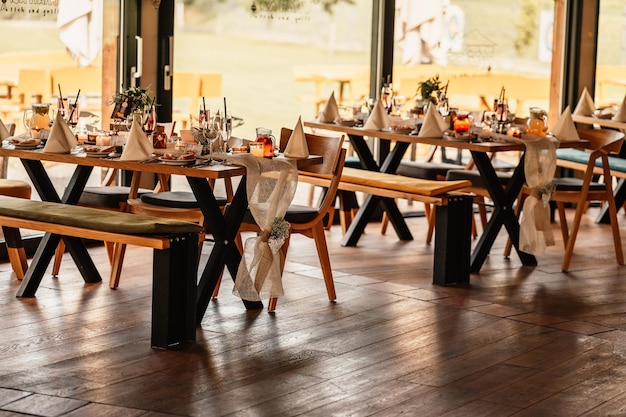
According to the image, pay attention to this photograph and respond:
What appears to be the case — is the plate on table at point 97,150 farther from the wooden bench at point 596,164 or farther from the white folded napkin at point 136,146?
the wooden bench at point 596,164

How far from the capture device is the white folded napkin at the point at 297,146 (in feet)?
19.0

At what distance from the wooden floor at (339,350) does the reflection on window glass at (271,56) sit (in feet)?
5.32

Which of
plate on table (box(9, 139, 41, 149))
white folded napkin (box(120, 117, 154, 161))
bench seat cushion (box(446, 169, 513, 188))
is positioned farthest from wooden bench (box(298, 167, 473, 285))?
plate on table (box(9, 139, 41, 149))

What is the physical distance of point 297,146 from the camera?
5801mm

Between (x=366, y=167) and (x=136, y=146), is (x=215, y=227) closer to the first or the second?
(x=136, y=146)

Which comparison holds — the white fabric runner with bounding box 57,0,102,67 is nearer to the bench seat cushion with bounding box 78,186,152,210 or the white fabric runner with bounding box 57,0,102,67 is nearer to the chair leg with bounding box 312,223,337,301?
the bench seat cushion with bounding box 78,186,152,210

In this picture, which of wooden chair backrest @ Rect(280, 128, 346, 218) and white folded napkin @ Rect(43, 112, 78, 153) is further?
wooden chair backrest @ Rect(280, 128, 346, 218)

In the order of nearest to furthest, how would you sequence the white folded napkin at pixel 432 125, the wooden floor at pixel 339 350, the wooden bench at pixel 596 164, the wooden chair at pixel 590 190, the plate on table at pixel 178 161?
the wooden floor at pixel 339 350 → the plate on table at pixel 178 161 → the white folded napkin at pixel 432 125 → the wooden chair at pixel 590 190 → the wooden bench at pixel 596 164

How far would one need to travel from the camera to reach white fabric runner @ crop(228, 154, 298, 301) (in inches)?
215

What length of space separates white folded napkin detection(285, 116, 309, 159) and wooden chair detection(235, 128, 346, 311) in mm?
281

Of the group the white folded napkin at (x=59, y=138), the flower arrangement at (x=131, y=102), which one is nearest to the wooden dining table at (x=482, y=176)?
the flower arrangement at (x=131, y=102)

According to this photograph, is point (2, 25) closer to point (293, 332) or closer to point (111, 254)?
point (111, 254)

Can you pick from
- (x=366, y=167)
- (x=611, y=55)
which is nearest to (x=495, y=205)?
(x=366, y=167)

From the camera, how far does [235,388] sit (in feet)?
14.8
